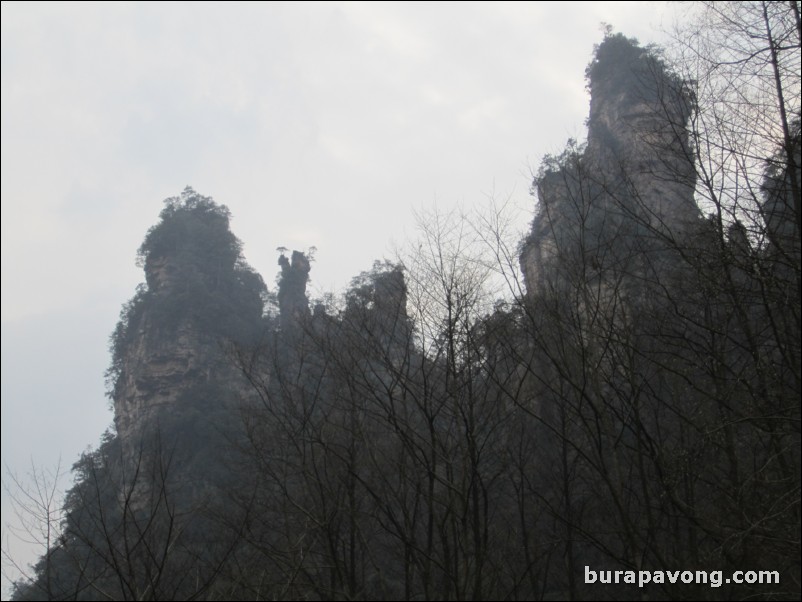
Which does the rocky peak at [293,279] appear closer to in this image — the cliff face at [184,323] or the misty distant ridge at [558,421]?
the cliff face at [184,323]

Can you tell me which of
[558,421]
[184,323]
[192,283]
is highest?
[192,283]

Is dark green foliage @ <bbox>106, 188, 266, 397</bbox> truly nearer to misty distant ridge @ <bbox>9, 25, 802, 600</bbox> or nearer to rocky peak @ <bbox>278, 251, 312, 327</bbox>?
rocky peak @ <bbox>278, 251, 312, 327</bbox>

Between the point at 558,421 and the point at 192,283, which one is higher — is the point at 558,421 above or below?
below

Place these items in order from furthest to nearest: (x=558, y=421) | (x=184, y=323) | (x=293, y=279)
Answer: (x=293, y=279) → (x=184, y=323) → (x=558, y=421)

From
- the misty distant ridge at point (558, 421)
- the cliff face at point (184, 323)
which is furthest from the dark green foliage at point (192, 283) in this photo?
the misty distant ridge at point (558, 421)

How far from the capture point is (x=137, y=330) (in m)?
40.1

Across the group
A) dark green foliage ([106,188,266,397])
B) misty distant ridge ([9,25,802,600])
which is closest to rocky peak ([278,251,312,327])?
dark green foliage ([106,188,266,397])

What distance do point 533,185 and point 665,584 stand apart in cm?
405

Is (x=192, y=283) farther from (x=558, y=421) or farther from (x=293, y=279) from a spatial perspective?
(x=558, y=421)

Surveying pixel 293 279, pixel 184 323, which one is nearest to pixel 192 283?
pixel 184 323

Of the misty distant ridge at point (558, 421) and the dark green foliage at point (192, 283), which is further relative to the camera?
the dark green foliage at point (192, 283)

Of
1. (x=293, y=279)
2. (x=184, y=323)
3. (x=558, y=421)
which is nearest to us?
(x=558, y=421)

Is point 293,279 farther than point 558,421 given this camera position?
Yes

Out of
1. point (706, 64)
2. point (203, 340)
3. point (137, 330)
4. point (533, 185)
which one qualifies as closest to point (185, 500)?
point (203, 340)
